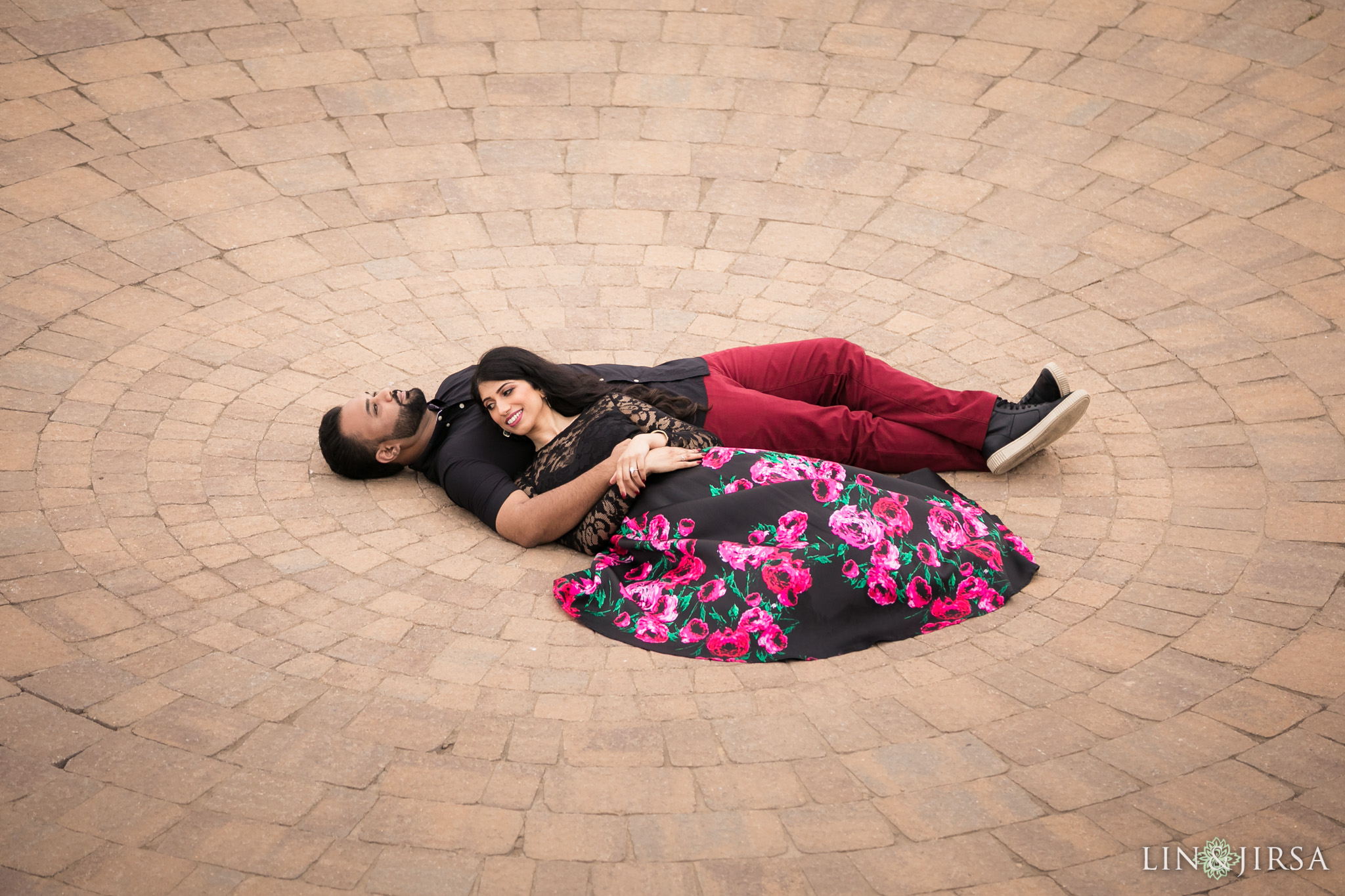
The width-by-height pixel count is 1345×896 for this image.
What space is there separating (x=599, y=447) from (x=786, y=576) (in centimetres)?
96

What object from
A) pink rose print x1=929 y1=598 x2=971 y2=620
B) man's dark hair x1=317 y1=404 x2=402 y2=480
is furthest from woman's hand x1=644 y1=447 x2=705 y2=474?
man's dark hair x1=317 y1=404 x2=402 y2=480

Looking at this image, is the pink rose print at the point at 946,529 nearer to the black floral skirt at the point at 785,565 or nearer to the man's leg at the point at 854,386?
the black floral skirt at the point at 785,565

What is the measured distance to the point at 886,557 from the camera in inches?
153

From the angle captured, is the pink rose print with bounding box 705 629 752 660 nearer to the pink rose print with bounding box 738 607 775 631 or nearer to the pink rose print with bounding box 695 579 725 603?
the pink rose print with bounding box 738 607 775 631

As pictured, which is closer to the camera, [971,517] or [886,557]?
[886,557]

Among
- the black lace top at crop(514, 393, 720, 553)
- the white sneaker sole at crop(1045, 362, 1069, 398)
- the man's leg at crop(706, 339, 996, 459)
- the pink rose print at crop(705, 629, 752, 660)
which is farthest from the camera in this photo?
A: the man's leg at crop(706, 339, 996, 459)

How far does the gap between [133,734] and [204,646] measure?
1.55 feet

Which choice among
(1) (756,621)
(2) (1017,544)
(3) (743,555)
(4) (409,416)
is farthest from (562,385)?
(2) (1017,544)

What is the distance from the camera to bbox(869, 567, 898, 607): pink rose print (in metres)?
3.83

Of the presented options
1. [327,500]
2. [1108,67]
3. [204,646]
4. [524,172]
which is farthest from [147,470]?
[1108,67]

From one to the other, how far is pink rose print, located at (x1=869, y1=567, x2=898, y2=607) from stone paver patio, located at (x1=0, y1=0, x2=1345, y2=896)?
258 millimetres

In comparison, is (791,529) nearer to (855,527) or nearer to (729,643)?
(855,527)


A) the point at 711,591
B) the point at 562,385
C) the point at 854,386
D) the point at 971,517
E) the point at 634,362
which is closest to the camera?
the point at 711,591

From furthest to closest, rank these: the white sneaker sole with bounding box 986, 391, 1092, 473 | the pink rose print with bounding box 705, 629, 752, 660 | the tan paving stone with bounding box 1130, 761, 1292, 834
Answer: the white sneaker sole with bounding box 986, 391, 1092, 473 → the pink rose print with bounding box 705, 629, 752, 660 → the tan paving stone with bounding box 1130, 761, 1292, 834
